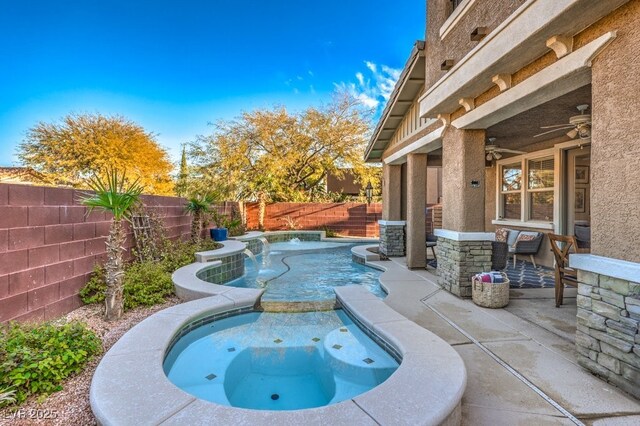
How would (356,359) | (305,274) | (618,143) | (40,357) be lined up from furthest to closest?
(305,274), (356,359), (40,357), (618,143)

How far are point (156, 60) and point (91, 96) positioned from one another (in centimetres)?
548

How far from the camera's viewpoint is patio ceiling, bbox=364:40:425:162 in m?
6.95

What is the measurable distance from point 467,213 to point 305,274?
459cm

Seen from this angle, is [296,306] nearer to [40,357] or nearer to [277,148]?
[40,357]

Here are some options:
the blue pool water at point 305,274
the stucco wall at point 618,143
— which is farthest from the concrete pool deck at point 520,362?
the blue pool water at point 305,274

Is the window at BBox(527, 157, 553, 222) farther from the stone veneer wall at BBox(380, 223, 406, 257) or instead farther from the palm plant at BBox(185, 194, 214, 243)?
the palm plant at BBox(185, 194, 214, 243)

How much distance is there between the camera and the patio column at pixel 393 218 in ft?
32.6

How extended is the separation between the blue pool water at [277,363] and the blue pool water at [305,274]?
1.34 m

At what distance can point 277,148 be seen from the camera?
18.1 m

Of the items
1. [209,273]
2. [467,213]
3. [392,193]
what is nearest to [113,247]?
[209,273]

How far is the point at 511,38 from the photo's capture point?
367 cm

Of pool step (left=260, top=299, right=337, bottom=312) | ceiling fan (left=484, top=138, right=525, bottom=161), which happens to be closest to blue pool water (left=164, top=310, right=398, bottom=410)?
pool step (left=260, top=299, right=337, bottom=312)

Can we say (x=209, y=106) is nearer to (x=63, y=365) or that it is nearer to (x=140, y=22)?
(x=140, y=22)

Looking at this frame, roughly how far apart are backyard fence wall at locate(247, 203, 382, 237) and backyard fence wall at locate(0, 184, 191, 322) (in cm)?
1167
